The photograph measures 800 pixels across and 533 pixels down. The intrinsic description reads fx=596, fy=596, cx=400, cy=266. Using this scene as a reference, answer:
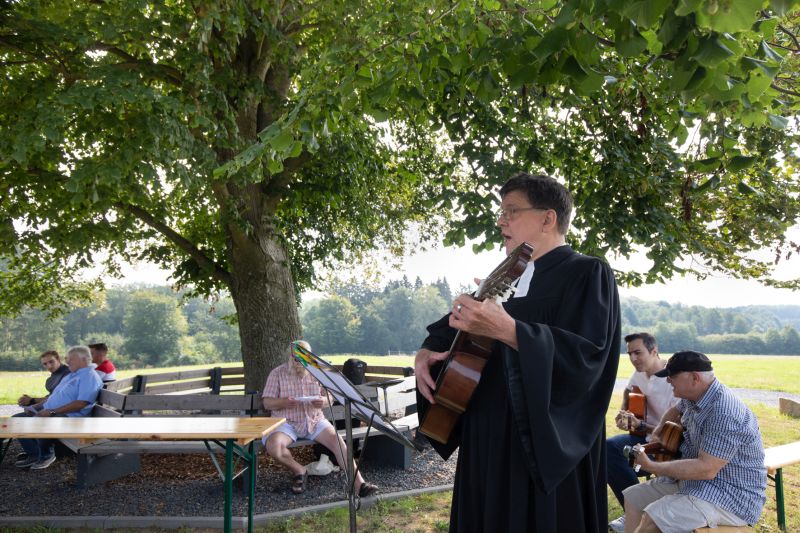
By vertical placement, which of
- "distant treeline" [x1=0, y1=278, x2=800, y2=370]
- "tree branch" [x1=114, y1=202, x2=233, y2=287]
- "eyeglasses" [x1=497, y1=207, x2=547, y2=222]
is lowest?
"distant treeline" [x1=0, y1=278, x2=800, y2=370]

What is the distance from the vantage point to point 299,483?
641 centimetres

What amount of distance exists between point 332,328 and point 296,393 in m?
59.8

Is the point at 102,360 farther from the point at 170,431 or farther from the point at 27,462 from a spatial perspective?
the point at 170,431

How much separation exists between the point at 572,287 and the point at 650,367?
392 centimetres

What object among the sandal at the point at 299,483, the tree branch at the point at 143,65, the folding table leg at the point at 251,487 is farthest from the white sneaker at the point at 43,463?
the tree branch at the point at 143,65

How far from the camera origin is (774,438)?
9898mm

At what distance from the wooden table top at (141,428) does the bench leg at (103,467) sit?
130 cm

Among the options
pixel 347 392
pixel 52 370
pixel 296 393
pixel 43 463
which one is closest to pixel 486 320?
pixel 347 392

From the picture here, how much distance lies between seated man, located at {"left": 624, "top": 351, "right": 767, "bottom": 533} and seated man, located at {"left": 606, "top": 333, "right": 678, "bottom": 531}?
Answer: 1.56 meters

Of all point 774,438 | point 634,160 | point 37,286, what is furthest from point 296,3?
point 774,438

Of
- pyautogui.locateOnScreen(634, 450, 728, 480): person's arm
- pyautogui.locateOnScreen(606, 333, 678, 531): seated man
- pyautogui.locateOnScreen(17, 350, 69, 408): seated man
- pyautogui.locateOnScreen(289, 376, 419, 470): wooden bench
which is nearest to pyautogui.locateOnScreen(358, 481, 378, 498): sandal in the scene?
pyautogui.locateOnScreen(289, 376, 419, 470): wooden bench

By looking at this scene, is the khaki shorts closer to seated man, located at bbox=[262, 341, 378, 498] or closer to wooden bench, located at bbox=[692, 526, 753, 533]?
wooden bench, located at bbox=[692, 526, 753, 533]

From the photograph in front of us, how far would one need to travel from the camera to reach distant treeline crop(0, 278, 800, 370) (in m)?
64.5

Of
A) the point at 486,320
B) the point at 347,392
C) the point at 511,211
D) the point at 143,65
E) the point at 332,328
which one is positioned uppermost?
the point at 143,65
